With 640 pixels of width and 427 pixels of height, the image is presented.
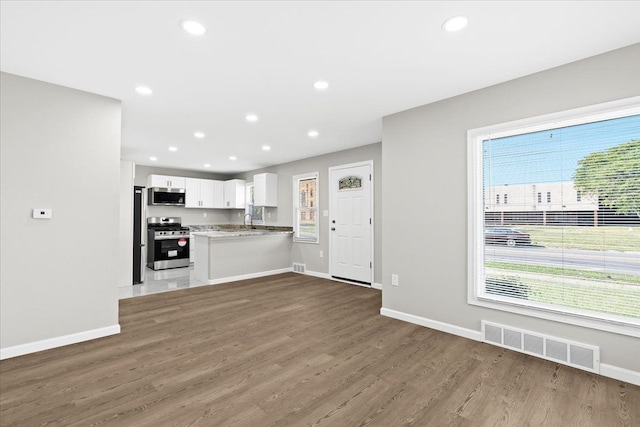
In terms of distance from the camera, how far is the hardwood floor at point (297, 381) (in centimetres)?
180

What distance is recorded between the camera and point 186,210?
7996 mm

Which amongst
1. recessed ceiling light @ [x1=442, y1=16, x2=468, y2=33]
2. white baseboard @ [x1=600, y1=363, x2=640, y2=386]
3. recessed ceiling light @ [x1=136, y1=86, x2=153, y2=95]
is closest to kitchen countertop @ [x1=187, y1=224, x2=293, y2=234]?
recessed ceiling light @ [x1=136, y1=86, x2=153, y2=95]

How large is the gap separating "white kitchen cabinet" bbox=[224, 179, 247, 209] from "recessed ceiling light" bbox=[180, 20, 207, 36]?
6156 millimetres

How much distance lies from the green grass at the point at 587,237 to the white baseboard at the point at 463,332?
0.91 meters

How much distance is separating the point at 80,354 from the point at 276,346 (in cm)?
174

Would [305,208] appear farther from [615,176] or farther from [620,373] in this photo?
[620,373]

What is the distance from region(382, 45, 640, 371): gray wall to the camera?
7.52 feet

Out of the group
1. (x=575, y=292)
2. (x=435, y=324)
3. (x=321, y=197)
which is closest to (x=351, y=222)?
(x=321, y=197)

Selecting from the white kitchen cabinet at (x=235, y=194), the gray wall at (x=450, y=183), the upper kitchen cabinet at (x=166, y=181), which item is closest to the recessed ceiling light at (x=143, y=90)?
the gray wall at (x=450, y=183)

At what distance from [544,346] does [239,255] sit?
472 centimetres

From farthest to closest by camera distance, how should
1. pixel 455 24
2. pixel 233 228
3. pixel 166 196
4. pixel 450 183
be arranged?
pixel 233 228 → pixel 166 196 → pixel 450 183 → pixel 455 24

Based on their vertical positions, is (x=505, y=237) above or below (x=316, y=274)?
above

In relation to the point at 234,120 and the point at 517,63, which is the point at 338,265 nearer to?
the point at 234,120

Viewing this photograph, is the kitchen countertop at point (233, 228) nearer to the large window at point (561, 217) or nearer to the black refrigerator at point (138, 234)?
the black refrigerator at point (138, 234)
